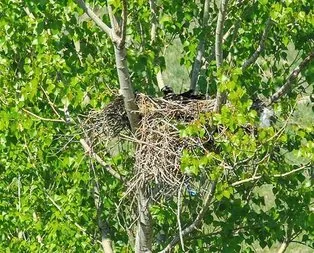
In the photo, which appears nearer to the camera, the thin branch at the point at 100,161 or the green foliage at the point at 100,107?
the green foliage at the point at 100,107

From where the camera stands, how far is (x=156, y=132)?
733cm

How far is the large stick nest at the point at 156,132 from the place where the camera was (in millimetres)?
7195

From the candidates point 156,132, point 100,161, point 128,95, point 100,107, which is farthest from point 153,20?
point 156,132

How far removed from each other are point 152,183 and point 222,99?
932mm

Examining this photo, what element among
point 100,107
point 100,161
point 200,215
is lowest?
point 200,215

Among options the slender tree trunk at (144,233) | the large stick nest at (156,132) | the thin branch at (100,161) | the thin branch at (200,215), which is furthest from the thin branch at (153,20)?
the thin branch at (200,215)

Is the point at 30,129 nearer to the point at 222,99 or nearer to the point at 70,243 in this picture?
the point at 70,243

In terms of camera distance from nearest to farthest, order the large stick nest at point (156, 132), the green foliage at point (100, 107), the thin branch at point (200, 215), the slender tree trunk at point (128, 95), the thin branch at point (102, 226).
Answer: the large stick nest at point (156, 132), the slender tree trunk at point (128, 95), the thin branch at point (200, 215), the green foliage at point (100, 107), the thin branch at point (102, 226)

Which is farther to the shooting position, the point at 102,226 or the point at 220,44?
the point at 102,226

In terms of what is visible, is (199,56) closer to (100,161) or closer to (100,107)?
(100,161)

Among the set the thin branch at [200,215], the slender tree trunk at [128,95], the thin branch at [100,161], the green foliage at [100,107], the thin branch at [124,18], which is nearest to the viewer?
the thin branch at [124,18]

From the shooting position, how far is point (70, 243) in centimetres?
948

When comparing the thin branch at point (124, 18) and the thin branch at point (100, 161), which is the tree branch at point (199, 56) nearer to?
the thin branch at point (100, 161)

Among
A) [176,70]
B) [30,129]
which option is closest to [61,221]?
[30,129]
